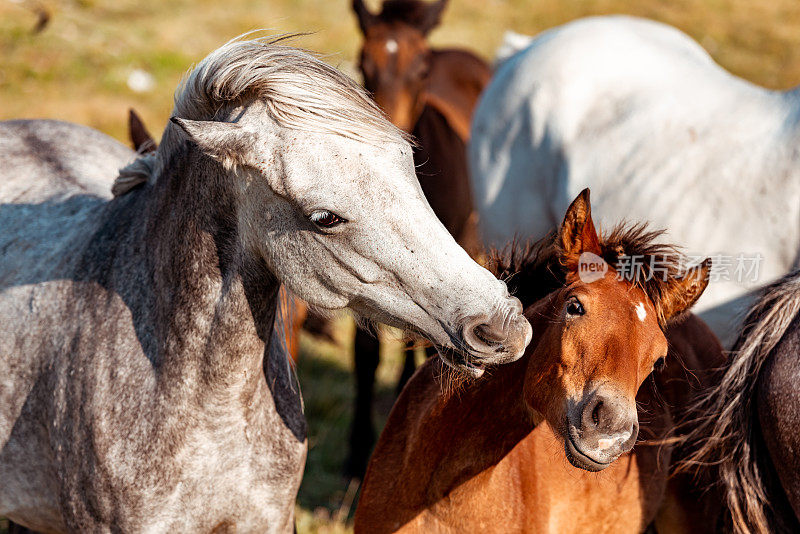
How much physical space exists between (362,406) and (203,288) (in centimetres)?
257

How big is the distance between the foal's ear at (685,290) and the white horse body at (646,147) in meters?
0.87

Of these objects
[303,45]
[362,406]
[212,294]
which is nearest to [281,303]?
[212,294]

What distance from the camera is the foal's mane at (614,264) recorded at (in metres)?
2.20

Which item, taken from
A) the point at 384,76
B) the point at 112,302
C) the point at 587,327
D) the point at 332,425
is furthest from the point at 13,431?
the point at 384,76

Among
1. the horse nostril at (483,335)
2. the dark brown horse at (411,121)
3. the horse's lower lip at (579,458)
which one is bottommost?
the dark brown horse at (411,121)

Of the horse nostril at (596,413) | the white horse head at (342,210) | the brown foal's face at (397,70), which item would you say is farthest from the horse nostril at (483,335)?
the brown foal's face at (397,70)

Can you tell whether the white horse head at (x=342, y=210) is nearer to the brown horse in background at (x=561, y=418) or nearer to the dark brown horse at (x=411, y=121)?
the brown horse in background at (x=561, y=418)

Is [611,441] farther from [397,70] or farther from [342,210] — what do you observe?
[397,70]

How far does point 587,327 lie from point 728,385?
63cm

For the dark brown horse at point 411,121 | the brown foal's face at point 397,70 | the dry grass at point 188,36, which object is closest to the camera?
the dark brown horse at point 411,121

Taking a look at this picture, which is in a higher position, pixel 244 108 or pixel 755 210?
pixel 244 108

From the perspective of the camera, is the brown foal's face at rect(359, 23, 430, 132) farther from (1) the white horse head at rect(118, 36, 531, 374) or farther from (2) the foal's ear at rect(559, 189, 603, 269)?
(1) the white horse head at rect(118, 36, 531, 374)

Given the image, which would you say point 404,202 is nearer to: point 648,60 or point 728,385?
point 728,385

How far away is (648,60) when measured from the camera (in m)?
4.40
